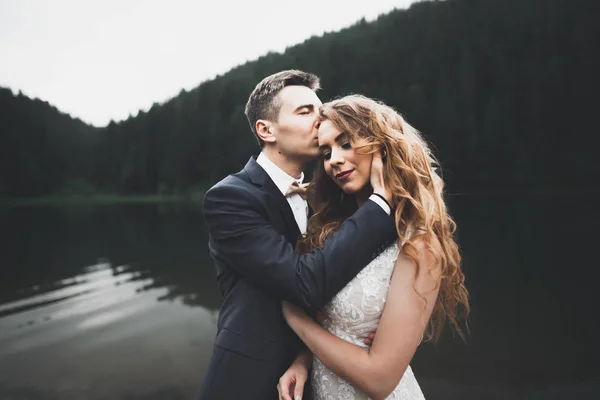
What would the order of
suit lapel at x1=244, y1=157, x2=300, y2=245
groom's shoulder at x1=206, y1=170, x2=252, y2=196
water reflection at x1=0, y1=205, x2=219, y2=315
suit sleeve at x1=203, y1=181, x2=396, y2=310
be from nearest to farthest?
suit sleeve at x1=203, y1=181, x2=396, y2=310 → groom's shoulder at x1=206, y1=170, x2=252, y2=196 → suit lapel at x1=244, y1=157, x2=300, y2=245 → water reflection at x1=0, y1=205, x2=219, y2=315

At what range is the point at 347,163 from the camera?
1.88 metres

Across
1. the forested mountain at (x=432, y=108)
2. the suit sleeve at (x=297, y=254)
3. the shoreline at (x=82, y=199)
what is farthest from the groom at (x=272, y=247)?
the shoreline at (x=82, y=199)

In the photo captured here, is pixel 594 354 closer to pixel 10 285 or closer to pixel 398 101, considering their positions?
pixel 10 285

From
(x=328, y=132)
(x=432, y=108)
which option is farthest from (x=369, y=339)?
(x=432, y=108)

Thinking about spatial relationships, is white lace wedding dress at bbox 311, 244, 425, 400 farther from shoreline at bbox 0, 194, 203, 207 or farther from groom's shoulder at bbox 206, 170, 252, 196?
shoreline at bbox 0, 194, 203, 207

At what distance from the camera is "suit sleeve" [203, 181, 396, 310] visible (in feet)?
5.23

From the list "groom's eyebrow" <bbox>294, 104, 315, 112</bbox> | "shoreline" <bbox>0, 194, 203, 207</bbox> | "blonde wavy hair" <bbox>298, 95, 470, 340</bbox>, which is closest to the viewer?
"blonde wavy hair" <bbox>298, 95, 470, 340</bbox>

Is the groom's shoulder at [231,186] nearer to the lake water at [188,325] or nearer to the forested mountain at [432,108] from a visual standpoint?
the lake water at [188,325]

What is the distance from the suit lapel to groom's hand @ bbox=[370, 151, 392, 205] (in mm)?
435

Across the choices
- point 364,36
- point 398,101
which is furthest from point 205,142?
point 364,36

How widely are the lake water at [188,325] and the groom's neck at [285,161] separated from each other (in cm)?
423

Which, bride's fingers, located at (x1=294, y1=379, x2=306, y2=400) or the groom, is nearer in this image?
the groom

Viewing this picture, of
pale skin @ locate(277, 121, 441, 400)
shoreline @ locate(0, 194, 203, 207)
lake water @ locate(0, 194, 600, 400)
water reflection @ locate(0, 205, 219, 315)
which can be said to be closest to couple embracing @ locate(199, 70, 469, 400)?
pale skin @ locate(277, 121, 441, 400)

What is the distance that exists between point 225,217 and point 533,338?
6933mm
